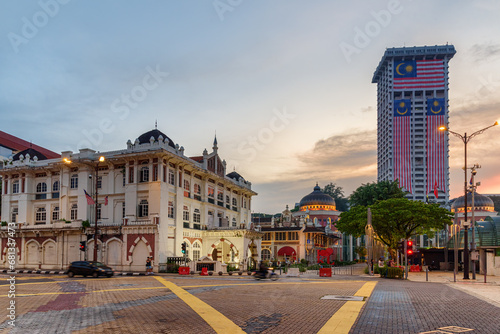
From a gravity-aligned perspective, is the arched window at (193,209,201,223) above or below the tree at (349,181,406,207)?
below

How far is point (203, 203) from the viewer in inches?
2196

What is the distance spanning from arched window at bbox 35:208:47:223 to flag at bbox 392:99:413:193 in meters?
160

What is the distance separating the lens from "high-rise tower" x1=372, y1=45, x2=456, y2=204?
7500 inches

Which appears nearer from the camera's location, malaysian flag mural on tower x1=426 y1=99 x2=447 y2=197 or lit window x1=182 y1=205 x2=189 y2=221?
lit window x1=182 y1=205 x2=189 y2=221

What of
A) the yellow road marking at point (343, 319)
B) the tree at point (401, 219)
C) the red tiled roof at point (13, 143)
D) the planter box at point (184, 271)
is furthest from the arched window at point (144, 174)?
the red tiled roof at point (13, 143)

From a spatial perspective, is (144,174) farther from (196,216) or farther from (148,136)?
(196,216)

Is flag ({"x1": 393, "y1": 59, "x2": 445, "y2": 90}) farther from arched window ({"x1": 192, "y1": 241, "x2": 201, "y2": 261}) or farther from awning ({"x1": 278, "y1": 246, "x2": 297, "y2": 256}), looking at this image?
arched window ({"x1": 192, "y1": 241, "x2": 201, "y2": 261})

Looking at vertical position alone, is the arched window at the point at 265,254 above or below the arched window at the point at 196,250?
below

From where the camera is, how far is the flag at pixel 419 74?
634 feet

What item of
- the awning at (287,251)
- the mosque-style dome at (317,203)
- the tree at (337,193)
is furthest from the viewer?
the tree at (337,193)

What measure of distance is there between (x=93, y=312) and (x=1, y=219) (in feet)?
156

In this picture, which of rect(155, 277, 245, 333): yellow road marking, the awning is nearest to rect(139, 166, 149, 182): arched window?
rect(155, 277, 245, 333): yellow road marking

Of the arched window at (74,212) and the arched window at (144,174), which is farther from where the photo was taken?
the arched window at (74,212)

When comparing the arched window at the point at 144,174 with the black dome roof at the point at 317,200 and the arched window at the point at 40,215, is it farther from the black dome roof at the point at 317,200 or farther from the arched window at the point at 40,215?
the black dome roof at the point at 317,200
